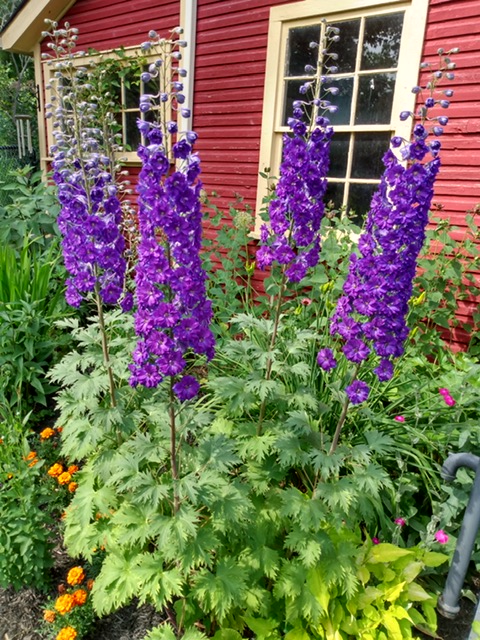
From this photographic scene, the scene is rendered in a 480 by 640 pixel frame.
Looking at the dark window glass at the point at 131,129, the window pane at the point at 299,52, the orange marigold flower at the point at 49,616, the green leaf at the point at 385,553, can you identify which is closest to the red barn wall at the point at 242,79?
the window pane at the point at 299,52

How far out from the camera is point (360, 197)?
164 inches

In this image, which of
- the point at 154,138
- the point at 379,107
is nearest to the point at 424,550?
the point at 154,138

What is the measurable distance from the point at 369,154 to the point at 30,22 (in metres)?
5.19

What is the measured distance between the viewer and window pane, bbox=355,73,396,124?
383 cm

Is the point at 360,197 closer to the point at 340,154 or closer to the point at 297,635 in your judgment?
the point at 340,154

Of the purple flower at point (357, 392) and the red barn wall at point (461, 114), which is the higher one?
the red barn wall at point (461, 114)

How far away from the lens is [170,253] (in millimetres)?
1363

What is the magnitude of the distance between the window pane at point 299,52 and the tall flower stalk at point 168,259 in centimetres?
340

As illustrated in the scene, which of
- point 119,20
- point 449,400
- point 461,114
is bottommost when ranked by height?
point 449,400

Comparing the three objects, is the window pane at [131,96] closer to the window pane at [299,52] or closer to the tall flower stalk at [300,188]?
the window pane at [299,52]

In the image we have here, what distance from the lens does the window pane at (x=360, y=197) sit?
411 cm

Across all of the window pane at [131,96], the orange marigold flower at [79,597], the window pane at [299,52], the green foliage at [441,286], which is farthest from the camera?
the window pane at [131,96]

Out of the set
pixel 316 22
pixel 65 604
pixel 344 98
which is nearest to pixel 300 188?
pixel 65 604

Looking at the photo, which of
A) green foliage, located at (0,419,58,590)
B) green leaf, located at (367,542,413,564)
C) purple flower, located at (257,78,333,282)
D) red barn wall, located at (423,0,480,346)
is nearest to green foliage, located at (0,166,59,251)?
green foliage, located at (0,419,58,590)
